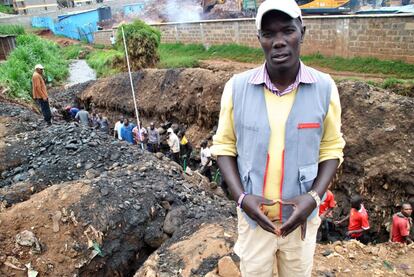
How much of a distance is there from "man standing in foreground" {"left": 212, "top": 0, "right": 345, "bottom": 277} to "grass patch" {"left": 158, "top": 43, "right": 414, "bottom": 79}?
1056 centimetres

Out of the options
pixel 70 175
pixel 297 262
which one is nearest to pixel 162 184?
pixel 70 175

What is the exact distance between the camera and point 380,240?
6648mm

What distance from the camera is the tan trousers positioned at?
182 cm

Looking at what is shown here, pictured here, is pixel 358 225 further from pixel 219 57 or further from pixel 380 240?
pixel 219 57

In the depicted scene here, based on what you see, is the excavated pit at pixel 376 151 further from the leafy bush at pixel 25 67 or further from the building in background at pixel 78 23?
the building in background at pixel 78 23

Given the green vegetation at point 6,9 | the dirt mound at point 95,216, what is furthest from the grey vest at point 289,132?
the green vegetation at point 6,9

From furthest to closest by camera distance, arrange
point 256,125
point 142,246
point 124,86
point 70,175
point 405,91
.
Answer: point 124,86 < point 405,91 < point 70,175 < point 142,246 < point 256,125

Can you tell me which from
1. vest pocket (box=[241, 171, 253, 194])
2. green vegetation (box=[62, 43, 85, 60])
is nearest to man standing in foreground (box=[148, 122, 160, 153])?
vest pocket (box=[241, 171, 253, 194])

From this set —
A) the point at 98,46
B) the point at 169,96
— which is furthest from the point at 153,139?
the point at 98,46

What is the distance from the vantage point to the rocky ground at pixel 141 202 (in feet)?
12.6

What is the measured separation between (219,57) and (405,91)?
31.4 ft

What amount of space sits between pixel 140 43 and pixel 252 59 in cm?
488

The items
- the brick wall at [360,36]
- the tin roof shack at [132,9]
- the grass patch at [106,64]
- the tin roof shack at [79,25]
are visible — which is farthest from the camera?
the tin roof shack at [132,9]

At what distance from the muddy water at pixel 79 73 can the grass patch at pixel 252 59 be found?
4.31m
